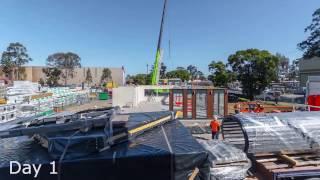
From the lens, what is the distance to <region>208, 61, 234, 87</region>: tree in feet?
158

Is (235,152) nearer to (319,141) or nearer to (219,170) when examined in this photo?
(219,170)

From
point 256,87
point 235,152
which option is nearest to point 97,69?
point 256,87

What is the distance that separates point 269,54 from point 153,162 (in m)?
40.6

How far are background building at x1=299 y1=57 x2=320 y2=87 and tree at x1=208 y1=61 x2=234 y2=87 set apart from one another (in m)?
17.7

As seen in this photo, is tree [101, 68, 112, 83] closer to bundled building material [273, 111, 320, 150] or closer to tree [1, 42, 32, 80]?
tree [1, 42, 32, 80]

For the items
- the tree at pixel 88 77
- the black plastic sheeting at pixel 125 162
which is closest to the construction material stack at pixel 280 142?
the black plastic sheeting at pixel 125 162

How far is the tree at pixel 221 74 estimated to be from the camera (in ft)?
158

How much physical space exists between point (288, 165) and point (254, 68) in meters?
38.2

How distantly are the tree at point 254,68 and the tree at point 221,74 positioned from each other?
3.18m

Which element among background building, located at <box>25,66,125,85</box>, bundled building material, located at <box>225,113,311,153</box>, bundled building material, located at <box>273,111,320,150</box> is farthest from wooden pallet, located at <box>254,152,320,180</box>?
background building, located at <box>25,66,125,85</box>

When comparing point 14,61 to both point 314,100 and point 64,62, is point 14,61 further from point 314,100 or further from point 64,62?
point 314,100

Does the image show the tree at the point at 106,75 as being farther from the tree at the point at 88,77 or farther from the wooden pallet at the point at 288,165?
the wooden pallet at the point at 288,165

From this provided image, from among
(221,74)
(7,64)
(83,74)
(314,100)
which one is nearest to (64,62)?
(83,74)

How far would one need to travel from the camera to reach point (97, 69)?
341 feet
